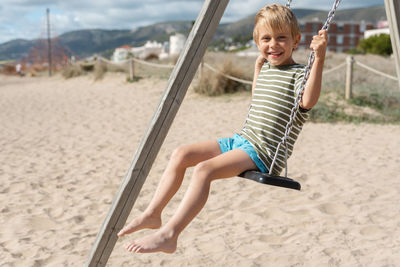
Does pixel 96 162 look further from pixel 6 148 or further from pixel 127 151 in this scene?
pixel 6 148

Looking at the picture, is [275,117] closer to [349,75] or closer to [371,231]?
[371,231]

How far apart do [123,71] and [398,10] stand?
14.5 m

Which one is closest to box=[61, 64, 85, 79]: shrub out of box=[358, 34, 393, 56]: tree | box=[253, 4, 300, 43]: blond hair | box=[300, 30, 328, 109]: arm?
box=[253, 4, 300, 43]: blond hair

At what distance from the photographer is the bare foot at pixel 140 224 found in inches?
76.7

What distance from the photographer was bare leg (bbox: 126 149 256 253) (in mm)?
1828

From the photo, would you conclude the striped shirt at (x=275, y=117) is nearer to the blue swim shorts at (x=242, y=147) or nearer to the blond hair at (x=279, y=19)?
the blue swim shorts at (x=242, y=147)

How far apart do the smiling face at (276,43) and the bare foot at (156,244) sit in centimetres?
97

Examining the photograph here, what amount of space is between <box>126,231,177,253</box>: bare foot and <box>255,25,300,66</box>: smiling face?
965 millimetres

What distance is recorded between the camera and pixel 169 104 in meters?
2.02

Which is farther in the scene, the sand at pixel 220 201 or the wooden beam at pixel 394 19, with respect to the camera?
the sand at pixel 220 201

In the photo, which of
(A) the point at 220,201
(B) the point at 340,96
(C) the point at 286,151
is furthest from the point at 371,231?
(B) the point at 340,96

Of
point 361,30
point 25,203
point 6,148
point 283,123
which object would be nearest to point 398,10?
point 283,123

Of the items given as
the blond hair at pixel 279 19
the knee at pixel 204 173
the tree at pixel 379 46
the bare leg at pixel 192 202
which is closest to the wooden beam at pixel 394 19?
the blond hair at pixel 279 19

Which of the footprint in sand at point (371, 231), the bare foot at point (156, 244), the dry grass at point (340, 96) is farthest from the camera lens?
the dry grass at point (340, 96)
